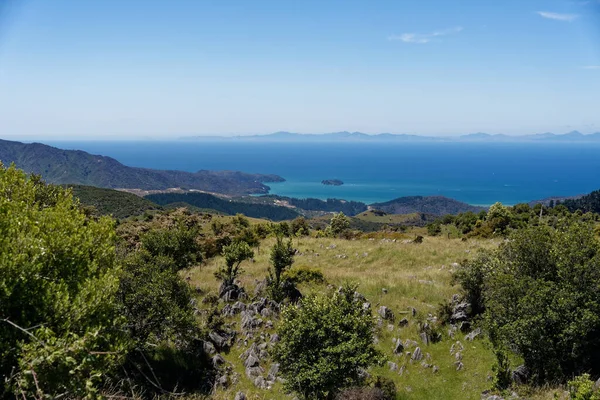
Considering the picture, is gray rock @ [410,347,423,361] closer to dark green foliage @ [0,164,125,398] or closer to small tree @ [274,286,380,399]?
small tree @ [274,286,380,399]

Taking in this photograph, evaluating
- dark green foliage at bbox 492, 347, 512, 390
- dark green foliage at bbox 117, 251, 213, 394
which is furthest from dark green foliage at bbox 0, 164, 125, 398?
dark green foliage at bbox 492, 347, 512, 390

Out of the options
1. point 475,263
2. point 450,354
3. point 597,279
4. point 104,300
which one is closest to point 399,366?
point 450,354

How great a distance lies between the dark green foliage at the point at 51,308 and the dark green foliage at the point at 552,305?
47.4ft

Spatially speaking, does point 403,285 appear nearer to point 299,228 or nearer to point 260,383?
point 260,383

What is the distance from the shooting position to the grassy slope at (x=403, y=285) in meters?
17.3

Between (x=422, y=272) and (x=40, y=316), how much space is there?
27.0 meters

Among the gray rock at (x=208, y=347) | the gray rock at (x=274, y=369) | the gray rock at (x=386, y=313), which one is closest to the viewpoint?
the gray rock at (x=274, y=369)

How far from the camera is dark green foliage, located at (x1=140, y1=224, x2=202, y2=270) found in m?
26.9

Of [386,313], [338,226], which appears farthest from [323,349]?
[338,226]

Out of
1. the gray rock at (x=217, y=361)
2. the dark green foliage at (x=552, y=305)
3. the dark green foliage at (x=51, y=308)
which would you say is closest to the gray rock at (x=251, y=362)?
the gray rock at (x=217, y=361)

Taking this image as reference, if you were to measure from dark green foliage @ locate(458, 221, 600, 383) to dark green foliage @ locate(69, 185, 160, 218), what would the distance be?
11443 centimetres

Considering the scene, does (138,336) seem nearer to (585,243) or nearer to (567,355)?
(567,355)

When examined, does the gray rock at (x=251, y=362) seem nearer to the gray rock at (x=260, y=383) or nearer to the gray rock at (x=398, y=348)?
the gray rock at (x=260, y=383)

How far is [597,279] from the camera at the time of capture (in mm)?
14164
